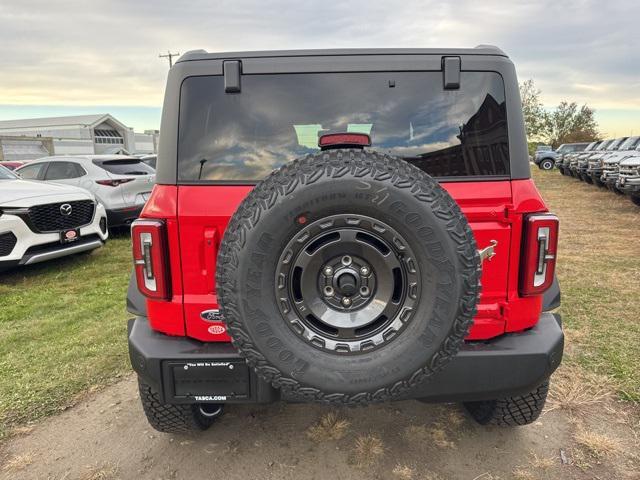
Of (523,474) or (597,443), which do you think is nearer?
(523,474)

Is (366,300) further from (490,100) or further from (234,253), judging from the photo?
(490,100)

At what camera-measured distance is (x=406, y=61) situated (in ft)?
6.74

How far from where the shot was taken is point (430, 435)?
8.66 feet

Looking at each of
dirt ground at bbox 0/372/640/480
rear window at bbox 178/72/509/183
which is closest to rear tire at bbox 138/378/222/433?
dirt ground at bbox 0/372/640/480

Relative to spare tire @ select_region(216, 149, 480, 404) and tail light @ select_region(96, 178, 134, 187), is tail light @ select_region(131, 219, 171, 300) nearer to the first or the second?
spare tire @ select_region(216, 149, 480, 404)

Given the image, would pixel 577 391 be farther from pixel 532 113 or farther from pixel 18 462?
pixel 532 113

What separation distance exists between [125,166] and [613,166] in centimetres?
1281

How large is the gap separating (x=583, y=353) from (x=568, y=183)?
60.4ft

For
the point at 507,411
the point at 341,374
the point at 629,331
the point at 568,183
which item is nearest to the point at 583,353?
the point at 629,331

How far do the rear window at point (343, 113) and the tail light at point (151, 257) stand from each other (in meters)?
0.28

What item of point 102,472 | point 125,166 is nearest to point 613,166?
point 125,166

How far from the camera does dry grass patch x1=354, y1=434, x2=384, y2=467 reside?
243cm

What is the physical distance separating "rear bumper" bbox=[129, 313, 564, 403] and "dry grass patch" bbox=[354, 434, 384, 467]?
0.64 m

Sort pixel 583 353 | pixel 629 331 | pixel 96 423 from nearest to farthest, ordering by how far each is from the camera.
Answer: pixel 96 423 → pixel 583 353 → pixel 629 331
